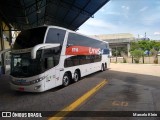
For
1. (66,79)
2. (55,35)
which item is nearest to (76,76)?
(66,79)

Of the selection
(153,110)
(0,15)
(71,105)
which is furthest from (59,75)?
(0,15)

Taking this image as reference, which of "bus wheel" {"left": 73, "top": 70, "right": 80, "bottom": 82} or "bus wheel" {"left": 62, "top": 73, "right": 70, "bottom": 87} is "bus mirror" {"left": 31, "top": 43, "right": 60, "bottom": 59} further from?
"bus wheel" {"left": 73, "top": 70, "right": 80, "bottom": 82}

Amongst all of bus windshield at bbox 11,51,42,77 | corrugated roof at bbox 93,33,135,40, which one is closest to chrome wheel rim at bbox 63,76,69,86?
bus windshield at bbox 11,51,42,77

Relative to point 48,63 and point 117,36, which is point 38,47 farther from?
point 117,36

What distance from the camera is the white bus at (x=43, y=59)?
10.5 m

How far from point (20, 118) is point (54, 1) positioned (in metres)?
17.3

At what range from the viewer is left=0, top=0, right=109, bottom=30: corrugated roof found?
19.9m

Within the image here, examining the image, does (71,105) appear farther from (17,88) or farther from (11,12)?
(11,12)

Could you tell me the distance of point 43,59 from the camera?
1066 centimetres

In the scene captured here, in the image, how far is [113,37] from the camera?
4122 inches

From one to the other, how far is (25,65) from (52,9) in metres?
15.9

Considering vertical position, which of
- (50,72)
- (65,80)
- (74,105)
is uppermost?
(50,72)

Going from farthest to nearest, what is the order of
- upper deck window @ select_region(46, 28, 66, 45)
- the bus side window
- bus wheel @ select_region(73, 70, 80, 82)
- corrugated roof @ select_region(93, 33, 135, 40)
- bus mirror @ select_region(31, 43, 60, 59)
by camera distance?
1. corrugated roof @ select_region(93, 33, 135, 40)
2. bus wheel @ select_region(73, 70, 80, 82)
3. upper deck window @ select_region(46, 28, 66, 45)
4. the bus side window
5. bus mirror @ select_region(31, 43, 60, 59)

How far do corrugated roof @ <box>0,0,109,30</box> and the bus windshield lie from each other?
335 inches
